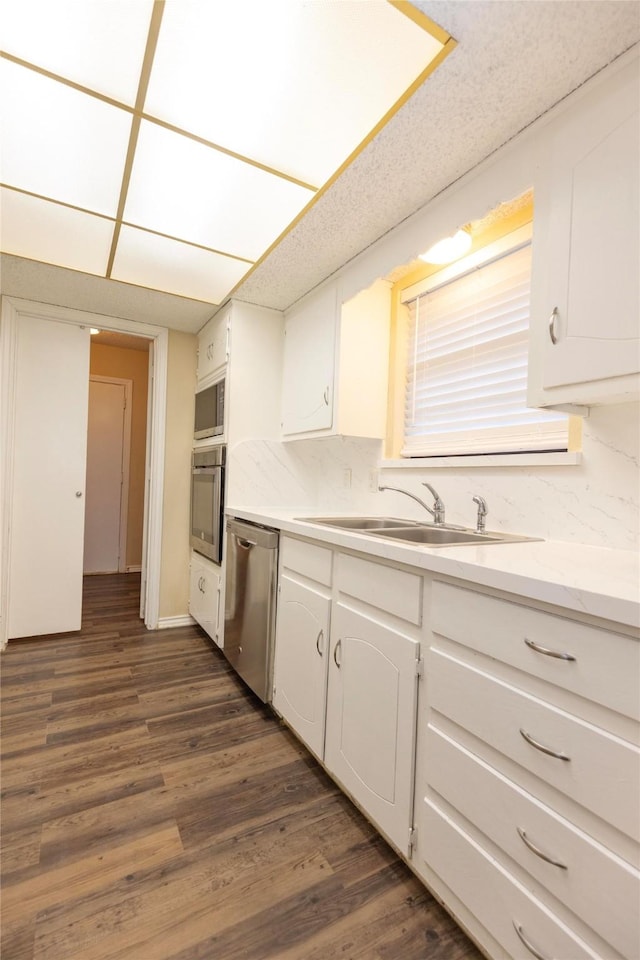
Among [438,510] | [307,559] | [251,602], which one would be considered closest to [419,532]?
[438,510]

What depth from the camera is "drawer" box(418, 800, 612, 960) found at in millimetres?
802

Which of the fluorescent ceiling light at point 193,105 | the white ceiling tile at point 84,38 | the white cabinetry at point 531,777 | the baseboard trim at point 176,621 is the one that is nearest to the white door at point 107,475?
the baseboard trim at point 176,621

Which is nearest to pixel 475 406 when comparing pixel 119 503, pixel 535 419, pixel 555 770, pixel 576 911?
pixel 535 419

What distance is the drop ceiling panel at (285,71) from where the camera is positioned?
104cm

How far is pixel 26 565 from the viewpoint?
113 inches

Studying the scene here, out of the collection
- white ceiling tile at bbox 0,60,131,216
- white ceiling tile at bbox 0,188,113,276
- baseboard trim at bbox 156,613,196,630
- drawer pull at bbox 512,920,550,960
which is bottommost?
baseboard trim at bbox 156,613,196,630

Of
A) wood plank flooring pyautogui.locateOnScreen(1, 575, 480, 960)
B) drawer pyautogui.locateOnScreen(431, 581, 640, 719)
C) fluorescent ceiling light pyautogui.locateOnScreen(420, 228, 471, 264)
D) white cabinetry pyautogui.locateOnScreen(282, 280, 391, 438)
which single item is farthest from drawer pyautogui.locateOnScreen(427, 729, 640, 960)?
fluorescent ceiling light pyautogui.locateOnScreen(420, 228, 471, 264)

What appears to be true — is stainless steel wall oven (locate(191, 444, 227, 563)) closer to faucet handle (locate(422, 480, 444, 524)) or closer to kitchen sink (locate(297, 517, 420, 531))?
kitchen sink (locate(297, 517, 420, 531))

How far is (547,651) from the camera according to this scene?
83 centimetres

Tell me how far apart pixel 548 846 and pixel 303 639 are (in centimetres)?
104

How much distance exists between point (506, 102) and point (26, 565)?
11.2ft

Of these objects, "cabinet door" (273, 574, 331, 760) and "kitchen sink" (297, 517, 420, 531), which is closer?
"cabinet door" (273, 574, 331, 760)

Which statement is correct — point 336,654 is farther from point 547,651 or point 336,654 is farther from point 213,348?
point 213,348

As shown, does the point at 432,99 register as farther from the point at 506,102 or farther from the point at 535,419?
the point at 535,419
